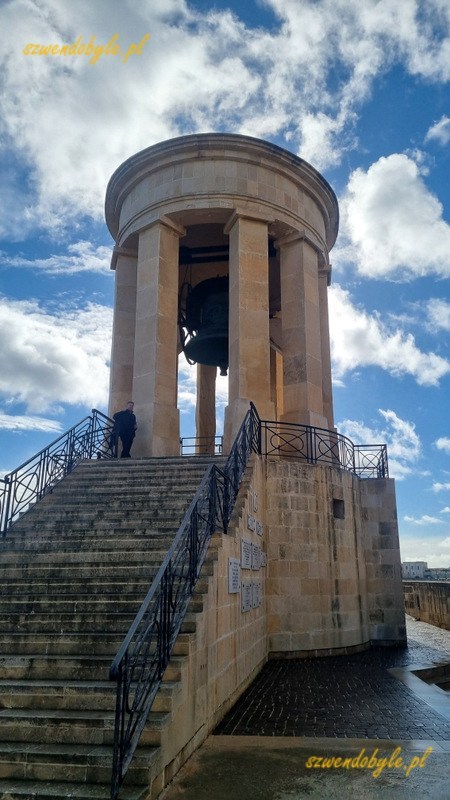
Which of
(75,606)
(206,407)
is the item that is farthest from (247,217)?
(75,606)

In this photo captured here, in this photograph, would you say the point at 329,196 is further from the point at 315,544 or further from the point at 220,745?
the point at 220,745

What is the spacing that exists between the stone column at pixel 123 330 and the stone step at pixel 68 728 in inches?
460

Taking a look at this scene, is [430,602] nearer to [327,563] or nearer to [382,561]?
[382,561]

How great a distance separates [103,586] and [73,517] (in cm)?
240

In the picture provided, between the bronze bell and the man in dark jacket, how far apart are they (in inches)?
132

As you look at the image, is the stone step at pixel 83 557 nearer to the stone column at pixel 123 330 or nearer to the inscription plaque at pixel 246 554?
the inscription plaque at pixel 246 554

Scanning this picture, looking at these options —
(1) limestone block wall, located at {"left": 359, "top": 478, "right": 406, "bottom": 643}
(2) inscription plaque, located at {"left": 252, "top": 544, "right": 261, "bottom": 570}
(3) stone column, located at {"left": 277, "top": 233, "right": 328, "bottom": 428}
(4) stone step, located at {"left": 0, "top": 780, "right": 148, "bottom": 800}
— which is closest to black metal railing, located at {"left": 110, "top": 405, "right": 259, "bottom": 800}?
(4) stone step, located at {"left": 0, "top": 780, "right": 148, "bottom": 800}

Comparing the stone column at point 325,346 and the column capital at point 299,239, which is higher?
the column capital at point 299,239

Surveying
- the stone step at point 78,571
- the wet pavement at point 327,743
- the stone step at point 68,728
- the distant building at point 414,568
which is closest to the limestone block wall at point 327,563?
the wet pavement at point 327,743

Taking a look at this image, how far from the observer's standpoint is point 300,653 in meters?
11.4

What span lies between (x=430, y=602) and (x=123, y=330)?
13379mm

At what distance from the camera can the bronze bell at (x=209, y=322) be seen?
16.5 metres

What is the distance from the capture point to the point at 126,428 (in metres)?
14.2

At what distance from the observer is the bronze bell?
16516mm
